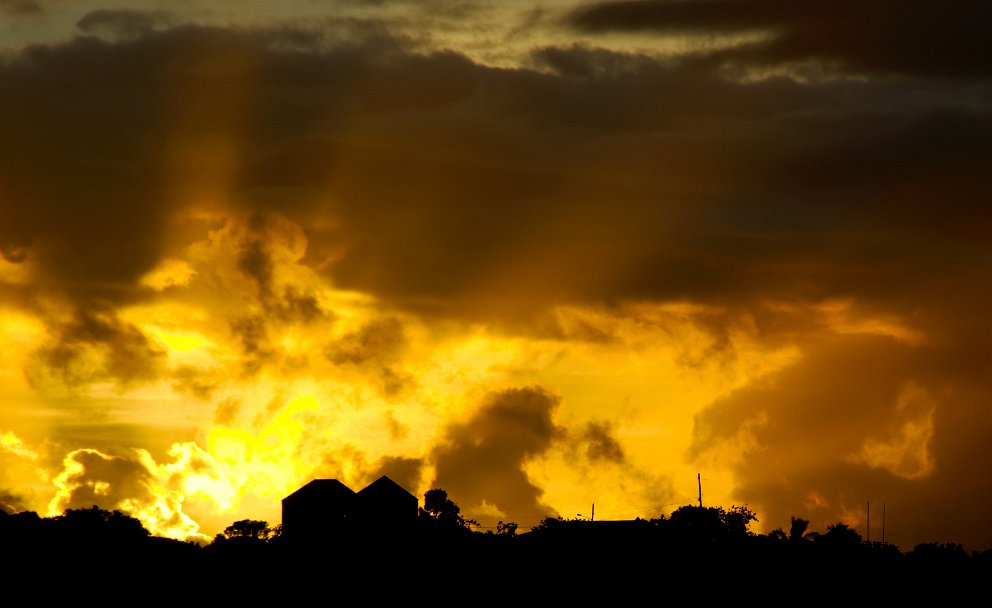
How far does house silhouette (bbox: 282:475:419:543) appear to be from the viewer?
141500mm

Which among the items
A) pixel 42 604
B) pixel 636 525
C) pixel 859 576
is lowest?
pixel 42 604

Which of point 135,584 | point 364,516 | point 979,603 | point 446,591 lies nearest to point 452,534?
point 364,516

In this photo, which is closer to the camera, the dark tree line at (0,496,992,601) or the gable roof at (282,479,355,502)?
the dark tree line at (0,496,992,601)

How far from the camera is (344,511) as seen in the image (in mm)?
143250

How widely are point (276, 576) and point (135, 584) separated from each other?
10833 millimetres

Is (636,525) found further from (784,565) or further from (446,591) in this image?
(446,591)

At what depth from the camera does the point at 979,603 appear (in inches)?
4400

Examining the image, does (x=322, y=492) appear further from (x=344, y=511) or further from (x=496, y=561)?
(x=496, y=561)

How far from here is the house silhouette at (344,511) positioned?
14150 centimetres

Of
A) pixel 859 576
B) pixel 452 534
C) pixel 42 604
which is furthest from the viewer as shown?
pixel 452 534

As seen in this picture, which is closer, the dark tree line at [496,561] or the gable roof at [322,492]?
the dark tree line at [496,561]

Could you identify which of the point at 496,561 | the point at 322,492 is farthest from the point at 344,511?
the point at 496,561

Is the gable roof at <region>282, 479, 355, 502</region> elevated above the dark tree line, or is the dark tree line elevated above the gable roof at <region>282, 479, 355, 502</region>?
the gable roof at <region>282, 479, 355, 502</region>

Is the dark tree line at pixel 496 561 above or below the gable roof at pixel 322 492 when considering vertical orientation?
below
